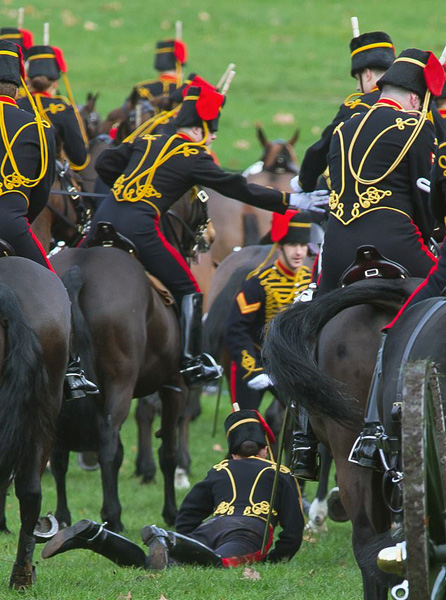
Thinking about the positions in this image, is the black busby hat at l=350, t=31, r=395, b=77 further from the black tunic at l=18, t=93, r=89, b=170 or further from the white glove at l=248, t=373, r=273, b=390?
the black tunic at l=18, t=93, r=89, b=170

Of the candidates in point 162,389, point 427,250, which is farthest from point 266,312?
point 427,250

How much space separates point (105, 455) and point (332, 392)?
3.42 meters

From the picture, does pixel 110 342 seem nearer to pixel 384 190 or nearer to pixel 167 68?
pixel 384 190

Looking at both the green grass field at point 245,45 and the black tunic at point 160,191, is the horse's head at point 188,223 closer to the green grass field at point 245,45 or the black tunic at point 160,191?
the black tunic at point 160,191

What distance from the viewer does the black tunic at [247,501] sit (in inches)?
317

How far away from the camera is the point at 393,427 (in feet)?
18.1

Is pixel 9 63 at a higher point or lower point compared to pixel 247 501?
higher

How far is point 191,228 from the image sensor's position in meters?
10.3

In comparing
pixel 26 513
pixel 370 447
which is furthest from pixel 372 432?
pixel 26 513

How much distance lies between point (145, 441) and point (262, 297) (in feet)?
6.17

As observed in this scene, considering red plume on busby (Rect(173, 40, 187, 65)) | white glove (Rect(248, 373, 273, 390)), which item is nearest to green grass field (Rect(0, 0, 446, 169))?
red plume on busby (Rect(173, 40, 187, 65))

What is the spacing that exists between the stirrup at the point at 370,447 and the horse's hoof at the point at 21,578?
6.81 feet

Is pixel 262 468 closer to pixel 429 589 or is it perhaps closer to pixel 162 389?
pixel 162 389

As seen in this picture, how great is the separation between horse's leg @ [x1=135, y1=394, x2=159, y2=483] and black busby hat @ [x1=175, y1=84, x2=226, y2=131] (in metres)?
2.91
